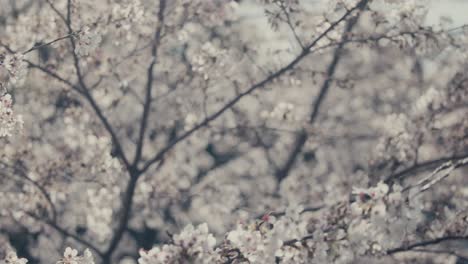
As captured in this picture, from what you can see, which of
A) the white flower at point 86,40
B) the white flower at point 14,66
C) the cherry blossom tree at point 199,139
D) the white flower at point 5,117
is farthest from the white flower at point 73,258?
the white flower at point 86,40

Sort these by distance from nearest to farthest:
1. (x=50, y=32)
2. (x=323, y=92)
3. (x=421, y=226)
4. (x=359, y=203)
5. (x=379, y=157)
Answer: (x=359, y=203), (x=421, y=226), (x=50, y=32), (x=379, y=157), (x=323, y=92)

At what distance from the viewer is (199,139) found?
10.1m

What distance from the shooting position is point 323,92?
8695mm

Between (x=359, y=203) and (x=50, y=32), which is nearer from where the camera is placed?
(x=359, y=203)

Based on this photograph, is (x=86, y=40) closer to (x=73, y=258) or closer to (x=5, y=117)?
(x=5, y=117)

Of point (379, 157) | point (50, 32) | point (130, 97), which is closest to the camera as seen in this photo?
point (50, 32)

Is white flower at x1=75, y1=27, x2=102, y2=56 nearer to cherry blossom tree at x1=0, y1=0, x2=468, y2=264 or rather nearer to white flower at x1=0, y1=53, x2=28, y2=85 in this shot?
cherry blossom tree at x1=0, y1=0, x2=468, y2=264

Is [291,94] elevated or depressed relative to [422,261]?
elevated

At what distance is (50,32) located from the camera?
6461 mm

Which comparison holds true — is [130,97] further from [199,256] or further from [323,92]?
[199,256]

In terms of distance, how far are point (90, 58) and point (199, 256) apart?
10.9 feet

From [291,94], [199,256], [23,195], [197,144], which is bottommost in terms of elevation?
[199,256]

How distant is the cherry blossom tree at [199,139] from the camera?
416 cm

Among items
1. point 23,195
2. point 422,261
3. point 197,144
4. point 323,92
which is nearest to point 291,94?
point 197,144
